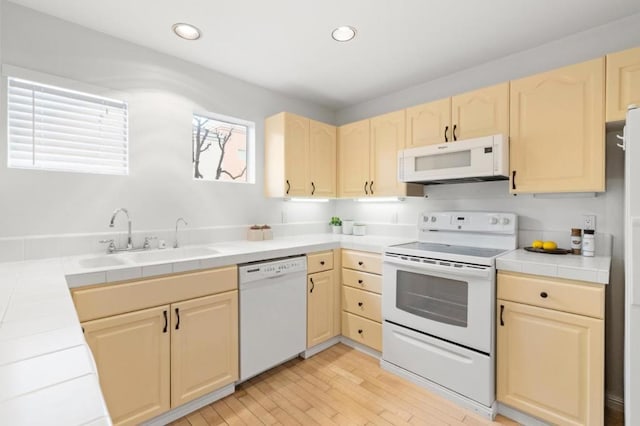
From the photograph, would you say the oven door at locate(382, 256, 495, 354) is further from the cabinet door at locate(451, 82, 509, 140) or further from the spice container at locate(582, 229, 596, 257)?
the cabinet door at locate(451, 82, 509, 140)

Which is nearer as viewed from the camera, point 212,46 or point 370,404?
point 370,404

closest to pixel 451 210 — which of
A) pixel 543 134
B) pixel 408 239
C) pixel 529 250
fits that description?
pixel 408 239

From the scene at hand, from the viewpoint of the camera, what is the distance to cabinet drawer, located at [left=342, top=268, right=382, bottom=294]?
8.41ft

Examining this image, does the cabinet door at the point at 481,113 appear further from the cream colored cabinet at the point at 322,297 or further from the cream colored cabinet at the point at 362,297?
the cream colored cabinet at the point at 322,297

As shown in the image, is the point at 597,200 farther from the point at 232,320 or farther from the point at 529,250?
the point at 232,320

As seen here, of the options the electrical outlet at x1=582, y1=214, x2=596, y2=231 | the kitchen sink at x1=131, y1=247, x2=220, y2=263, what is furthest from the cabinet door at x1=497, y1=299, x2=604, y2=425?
the kitchen sink at x1=131, y1=247, x2=220, y2=263

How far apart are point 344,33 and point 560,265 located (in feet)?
6.52

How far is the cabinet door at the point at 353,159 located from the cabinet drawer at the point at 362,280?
2.70 ft

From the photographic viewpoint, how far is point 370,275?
2.62 m

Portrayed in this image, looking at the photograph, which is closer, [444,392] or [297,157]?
[444,392]

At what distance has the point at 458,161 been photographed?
2.30 meters

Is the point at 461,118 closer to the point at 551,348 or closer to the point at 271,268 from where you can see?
the point at 551,348

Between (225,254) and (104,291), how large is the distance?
693 millimetres

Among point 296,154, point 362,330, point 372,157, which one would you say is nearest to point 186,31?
point 296,154
